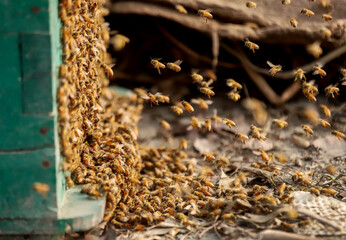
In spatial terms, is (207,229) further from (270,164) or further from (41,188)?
(270,164)

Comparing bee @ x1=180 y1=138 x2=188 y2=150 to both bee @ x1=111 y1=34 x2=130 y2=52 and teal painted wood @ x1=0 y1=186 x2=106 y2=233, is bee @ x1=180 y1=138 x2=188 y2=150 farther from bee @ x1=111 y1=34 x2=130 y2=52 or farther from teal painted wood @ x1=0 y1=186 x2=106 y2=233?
teal painted wood @ x1=0 y1=186 x2=106 y2=233

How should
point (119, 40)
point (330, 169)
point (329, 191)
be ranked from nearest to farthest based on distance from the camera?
point (329, 191) → point (330, 169) → point (119, 40)

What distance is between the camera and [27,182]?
250cm

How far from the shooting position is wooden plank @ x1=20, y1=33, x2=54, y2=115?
2334mm

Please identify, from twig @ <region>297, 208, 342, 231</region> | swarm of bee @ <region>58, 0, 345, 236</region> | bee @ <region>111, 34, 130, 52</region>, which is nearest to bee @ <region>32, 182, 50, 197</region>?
swarm of bee @ <region>58, 0, 345, 236</region>

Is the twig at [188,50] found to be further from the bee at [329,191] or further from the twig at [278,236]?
the twig at [278,236]

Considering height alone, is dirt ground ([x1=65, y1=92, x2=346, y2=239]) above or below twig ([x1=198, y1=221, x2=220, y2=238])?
above

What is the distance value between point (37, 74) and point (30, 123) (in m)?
0.28

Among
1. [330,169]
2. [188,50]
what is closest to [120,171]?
[330,169]

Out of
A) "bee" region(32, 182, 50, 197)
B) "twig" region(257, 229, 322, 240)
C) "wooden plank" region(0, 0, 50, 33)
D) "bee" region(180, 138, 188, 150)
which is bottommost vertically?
"twig" region(257, 229, 322, 240)

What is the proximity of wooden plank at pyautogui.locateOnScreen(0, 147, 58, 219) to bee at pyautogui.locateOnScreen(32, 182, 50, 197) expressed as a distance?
17mm

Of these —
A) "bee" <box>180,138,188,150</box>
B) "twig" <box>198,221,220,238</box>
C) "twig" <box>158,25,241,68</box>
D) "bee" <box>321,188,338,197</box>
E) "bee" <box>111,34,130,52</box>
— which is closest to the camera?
"twig" <box>198,221,220,238</box>

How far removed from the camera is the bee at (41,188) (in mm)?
2490

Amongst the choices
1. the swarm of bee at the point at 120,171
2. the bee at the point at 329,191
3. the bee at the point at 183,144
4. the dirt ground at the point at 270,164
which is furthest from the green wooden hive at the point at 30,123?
the bee at the point at 183,144
